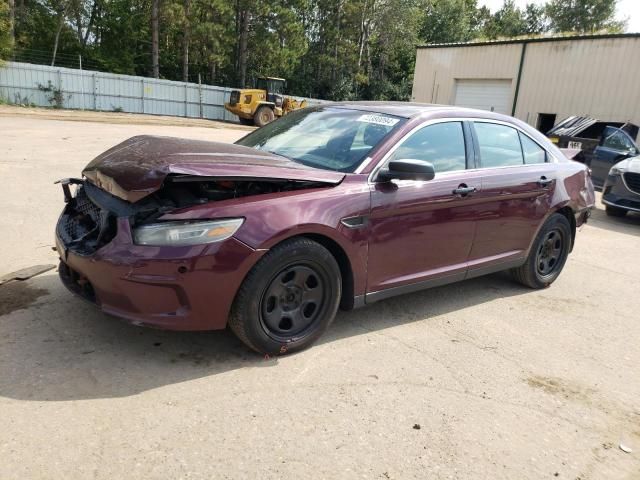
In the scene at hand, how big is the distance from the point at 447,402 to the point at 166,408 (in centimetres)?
159

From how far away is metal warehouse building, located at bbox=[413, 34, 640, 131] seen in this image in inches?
824

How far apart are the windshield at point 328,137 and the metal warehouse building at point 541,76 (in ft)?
67.8

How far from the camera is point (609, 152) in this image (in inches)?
475

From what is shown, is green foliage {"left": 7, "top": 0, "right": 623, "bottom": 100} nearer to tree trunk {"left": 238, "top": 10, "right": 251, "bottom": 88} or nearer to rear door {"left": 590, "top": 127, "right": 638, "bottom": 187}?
tree trunk {"left": 238, "top": 10, "right": 251, "bottom": 88}

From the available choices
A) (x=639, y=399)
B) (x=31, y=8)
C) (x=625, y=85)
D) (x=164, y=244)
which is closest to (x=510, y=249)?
(x=639, y=399)

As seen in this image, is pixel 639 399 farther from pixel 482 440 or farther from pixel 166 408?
pixel 166 408

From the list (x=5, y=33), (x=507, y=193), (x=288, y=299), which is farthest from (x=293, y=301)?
(x=5, y=33)

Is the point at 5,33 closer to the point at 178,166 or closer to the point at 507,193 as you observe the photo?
the point at 178,166

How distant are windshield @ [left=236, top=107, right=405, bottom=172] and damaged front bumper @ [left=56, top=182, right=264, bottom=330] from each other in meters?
1.12

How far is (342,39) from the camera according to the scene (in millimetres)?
43219

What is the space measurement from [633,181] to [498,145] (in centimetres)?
609

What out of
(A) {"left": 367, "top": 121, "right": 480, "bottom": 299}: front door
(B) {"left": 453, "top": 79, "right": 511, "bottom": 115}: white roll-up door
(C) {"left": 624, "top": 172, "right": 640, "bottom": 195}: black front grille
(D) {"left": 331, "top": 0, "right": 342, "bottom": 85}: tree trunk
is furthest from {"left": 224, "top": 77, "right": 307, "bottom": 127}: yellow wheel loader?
(A) {"left": 367, "top": 121, "right": 480, "bottom": 299}: front door

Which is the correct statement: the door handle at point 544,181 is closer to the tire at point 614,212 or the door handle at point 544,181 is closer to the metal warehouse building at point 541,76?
the tire at point 614,212

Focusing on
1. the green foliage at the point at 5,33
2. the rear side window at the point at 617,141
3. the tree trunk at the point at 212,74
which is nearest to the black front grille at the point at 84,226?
the rear side window at the point at 617,141
